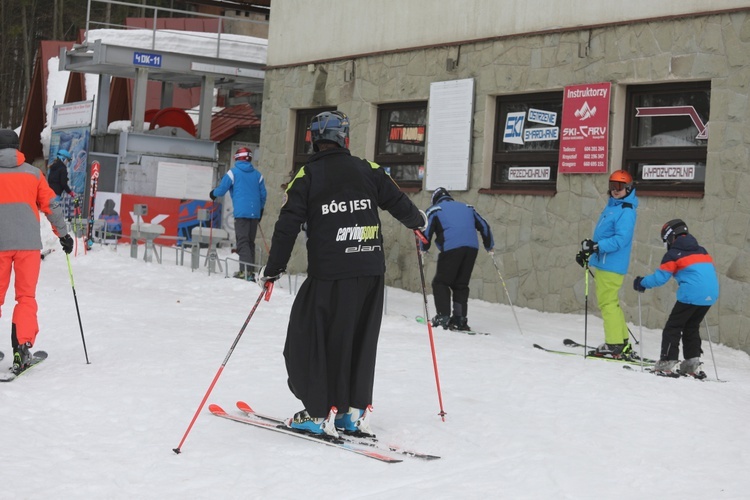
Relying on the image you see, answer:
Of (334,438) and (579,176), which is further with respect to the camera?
(579,176)

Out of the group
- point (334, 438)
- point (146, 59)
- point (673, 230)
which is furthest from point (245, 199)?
point (334, 438)

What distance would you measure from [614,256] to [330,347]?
4.49 meters

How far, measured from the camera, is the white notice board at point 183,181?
21344mm

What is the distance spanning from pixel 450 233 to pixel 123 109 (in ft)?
73.6

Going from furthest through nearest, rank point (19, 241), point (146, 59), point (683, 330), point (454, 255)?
1. point (146, 59)
2. point (454, 255)
3. point (683, 330)
4. point (19, 241)

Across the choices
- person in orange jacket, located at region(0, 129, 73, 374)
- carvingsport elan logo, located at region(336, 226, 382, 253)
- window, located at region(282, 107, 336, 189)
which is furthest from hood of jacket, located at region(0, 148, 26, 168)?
window, located at region(282, 107, 336, 189)

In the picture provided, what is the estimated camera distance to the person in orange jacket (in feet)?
26.7

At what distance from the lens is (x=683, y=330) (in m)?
9.36

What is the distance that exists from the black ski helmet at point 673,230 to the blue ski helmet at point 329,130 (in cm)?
391

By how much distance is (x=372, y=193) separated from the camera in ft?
21.1

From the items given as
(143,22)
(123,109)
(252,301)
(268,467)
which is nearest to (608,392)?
(268,467)

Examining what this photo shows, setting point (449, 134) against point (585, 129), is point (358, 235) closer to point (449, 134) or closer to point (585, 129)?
point (585, 129)

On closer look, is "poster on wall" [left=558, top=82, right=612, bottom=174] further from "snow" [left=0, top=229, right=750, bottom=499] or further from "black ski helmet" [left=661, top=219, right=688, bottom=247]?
"black ski helmet" [left=661, top=219, right=688, bottom=247]

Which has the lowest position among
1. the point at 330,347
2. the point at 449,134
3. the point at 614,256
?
the point at 330,347
